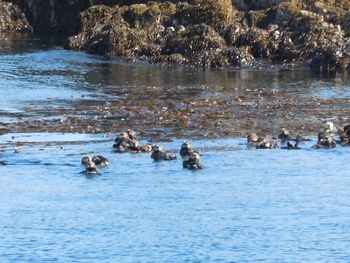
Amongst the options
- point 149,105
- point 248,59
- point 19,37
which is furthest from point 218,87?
point 19,37

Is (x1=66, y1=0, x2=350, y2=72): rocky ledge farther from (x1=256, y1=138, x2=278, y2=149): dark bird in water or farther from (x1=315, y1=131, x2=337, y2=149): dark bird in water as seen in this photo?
(x1=256, y1=138, x2=278, y2=149): dark bird in water

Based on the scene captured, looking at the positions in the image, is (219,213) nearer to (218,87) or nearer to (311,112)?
(311,112)

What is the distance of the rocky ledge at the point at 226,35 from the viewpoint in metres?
46.6

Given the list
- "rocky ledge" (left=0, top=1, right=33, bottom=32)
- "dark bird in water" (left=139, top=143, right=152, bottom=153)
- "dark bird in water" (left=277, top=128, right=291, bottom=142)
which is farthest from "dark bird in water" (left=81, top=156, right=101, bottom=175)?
"rocky ledge" (left=0, top=1, right=33, bottom=32)

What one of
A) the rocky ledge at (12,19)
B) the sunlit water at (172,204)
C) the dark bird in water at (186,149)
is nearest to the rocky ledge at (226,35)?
the rocky ledge at (12,19)

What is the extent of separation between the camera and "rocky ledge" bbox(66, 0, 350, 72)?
4663cm

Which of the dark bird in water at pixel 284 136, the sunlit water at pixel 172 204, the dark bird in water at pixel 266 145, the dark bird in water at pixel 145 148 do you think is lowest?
the sunlit water at pixel 172 204

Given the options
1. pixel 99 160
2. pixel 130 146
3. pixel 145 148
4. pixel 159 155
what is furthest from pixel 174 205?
pixel 130 146

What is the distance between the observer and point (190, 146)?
24.9 m

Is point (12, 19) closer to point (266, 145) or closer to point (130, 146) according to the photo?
point (130, 146)

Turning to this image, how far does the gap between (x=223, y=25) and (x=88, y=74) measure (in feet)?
35.9

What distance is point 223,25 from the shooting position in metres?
49.8

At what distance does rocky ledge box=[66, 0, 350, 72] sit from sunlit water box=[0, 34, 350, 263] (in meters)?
18.5

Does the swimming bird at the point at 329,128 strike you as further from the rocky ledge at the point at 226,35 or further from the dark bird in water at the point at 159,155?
the rocky ledge at the point at 226,35
